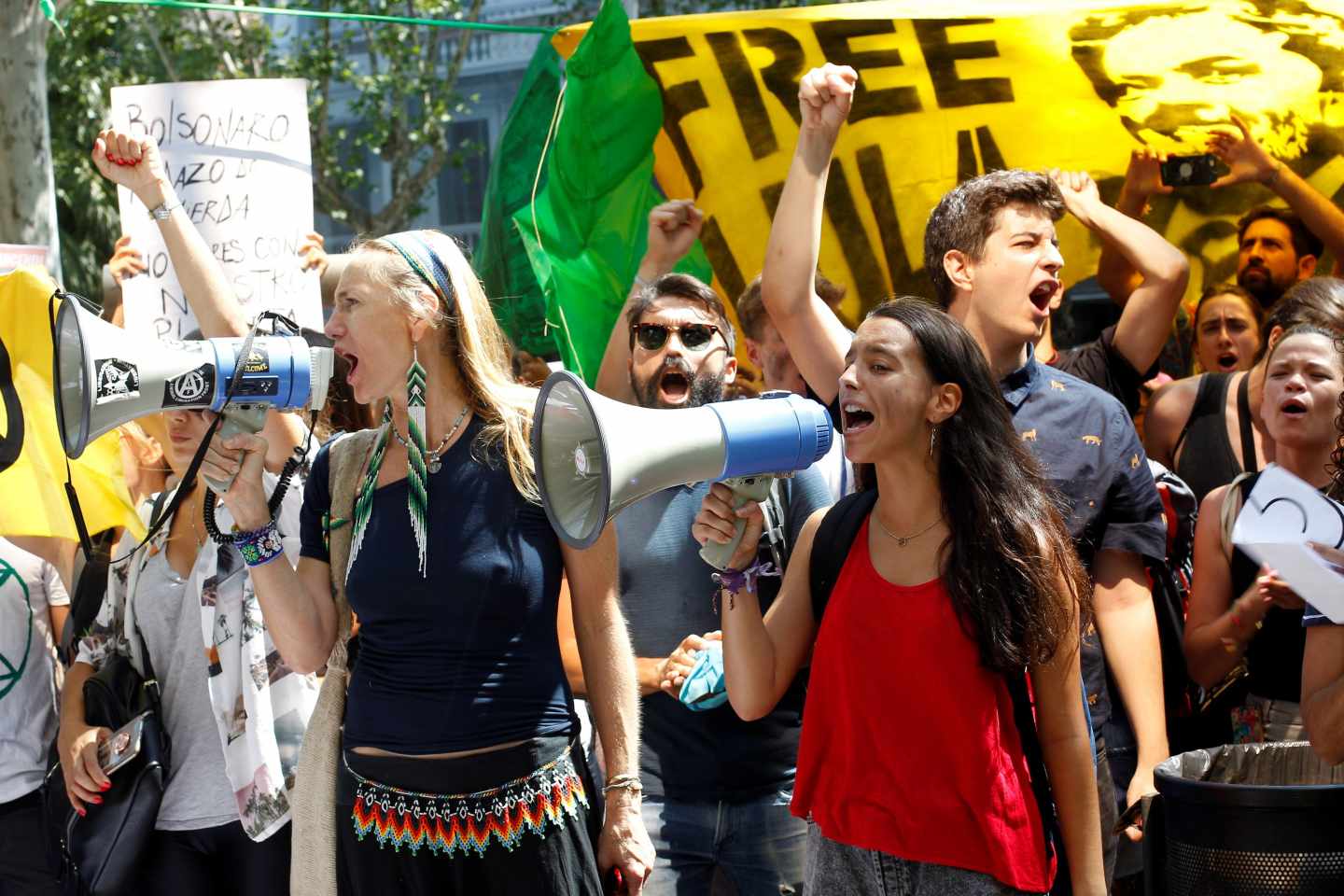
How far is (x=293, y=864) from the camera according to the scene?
2.99m

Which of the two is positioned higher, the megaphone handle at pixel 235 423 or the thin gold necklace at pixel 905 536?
the megaphone handle at pixel 235 423

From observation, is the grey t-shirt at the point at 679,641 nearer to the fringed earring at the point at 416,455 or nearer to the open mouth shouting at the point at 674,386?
the open mouth shouting at the point at 674,386

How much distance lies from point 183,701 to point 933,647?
1.83 metres

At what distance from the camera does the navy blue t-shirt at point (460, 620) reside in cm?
280

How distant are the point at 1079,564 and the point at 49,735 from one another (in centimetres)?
276

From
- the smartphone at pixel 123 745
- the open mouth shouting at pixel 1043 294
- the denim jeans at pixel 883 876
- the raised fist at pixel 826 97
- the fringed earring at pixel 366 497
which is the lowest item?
the smartphone at pixel 123 745

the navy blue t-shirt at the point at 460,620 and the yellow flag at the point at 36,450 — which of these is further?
the yellow flag at the point at 36,450

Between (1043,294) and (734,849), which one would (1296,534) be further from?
(734,849)

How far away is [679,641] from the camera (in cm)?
345

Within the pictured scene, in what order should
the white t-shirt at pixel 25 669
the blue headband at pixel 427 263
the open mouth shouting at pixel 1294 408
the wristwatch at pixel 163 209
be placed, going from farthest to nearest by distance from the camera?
the white t-shirt at pixel 25 669
the wristwatch at pixel 163 209
the open mouth shouting at pixel 1294 408
the blue headband at pixel 427 263

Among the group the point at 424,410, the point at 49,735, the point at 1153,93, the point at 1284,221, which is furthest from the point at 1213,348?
the point at 49,735

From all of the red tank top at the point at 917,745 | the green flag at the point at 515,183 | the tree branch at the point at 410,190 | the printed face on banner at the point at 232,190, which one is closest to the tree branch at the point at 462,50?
the tree branch at the point at 410,190

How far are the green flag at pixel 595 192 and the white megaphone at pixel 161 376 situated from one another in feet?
5.36

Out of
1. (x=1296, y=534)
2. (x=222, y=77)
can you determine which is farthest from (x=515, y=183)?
(x=222, y=77)
